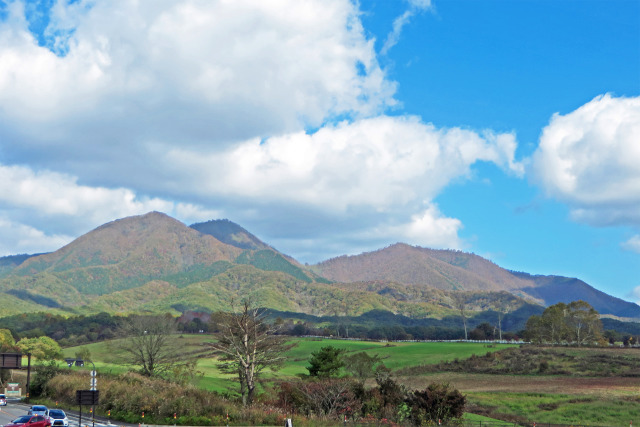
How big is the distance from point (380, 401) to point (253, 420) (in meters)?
13.3

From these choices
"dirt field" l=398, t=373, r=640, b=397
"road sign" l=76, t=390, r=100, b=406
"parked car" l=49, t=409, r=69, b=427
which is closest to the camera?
"road sign" l=76, t=390, r=100, b=406

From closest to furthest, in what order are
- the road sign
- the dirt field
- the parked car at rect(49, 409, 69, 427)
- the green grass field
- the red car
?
1. the road sign
2. the red car
3. the parked car at rect(49, 409, 69, 427)
4. the dirt field
5. the green grass field

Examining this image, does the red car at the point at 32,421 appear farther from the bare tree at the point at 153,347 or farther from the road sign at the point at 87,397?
the bare tree at the point at 153,347

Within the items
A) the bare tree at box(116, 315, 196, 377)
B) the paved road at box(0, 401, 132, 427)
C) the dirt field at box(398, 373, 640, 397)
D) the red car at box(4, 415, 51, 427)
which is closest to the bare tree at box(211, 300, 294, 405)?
the paved road at box(0, 401, 132, 427)

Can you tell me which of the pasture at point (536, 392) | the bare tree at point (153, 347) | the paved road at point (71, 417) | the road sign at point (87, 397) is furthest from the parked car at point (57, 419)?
the bare tree at point (153, 347)

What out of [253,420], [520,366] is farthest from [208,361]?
[253,420]

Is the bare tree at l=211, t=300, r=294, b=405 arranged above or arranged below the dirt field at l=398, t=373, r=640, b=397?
above

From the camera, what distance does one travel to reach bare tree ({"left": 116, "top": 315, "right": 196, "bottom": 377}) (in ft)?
270

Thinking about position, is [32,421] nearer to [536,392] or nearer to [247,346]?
[247,346]

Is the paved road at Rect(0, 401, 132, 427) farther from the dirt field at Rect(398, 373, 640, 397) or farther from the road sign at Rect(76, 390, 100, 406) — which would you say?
the dirt field at Rect(398, 373, 640, 397)

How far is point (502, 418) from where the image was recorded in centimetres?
6116

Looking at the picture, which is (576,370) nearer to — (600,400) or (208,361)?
(600,400)

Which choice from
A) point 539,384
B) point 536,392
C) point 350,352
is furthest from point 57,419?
point 350,352

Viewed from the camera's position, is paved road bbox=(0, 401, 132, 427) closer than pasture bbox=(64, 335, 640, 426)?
Yes
